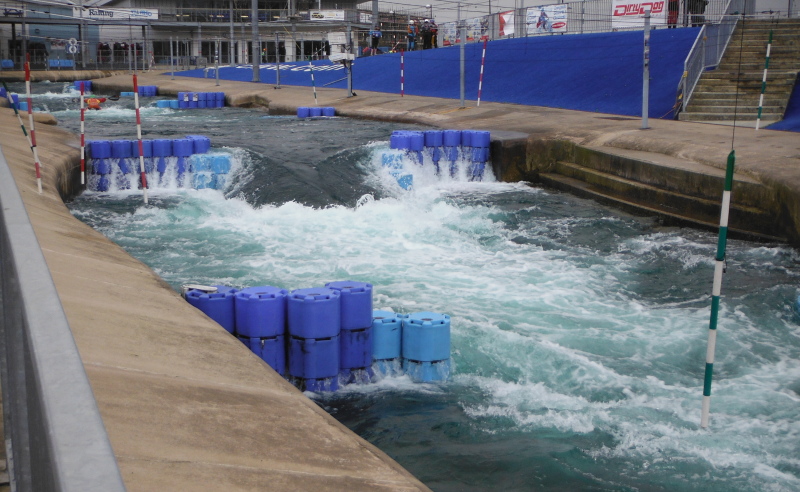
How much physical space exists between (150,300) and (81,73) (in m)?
40.7

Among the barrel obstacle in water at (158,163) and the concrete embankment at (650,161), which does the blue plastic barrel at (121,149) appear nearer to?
the barrel obstacle in water at (158,163)

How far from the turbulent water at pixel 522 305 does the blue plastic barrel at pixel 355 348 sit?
8.2 inches

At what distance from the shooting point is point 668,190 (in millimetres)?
11367

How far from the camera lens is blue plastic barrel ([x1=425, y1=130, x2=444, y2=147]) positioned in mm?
14562

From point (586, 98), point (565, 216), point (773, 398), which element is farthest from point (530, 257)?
point (586, 98)

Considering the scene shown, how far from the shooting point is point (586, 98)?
18.9 metres

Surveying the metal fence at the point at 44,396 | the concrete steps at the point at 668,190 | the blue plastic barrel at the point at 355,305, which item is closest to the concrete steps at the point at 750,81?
the concrete steps at the point at 668,190

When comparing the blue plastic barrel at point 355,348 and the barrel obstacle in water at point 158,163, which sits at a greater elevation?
the barrel obstacle in water at point 158,163

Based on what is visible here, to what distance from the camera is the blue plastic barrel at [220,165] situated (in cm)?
1362

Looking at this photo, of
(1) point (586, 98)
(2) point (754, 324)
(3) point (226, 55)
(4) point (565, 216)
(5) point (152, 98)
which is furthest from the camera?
(3) point (226, 55)

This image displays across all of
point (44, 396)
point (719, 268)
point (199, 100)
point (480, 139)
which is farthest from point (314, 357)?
point (199, 100)

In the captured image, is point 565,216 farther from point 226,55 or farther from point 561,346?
point 226,55

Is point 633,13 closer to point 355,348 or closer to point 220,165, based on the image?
point 220,165

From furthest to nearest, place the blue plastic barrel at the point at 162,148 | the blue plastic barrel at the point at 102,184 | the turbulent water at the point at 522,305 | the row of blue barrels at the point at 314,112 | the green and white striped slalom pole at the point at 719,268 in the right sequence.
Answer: the row of blue barrels at the point at 314,112, the blue plastic barrel at the point at 162,148, the blue plastic barrel at the point at 102,184, the turbulent water at the point at 522,305, the green and white striped slalom pole at the point at 719,268
